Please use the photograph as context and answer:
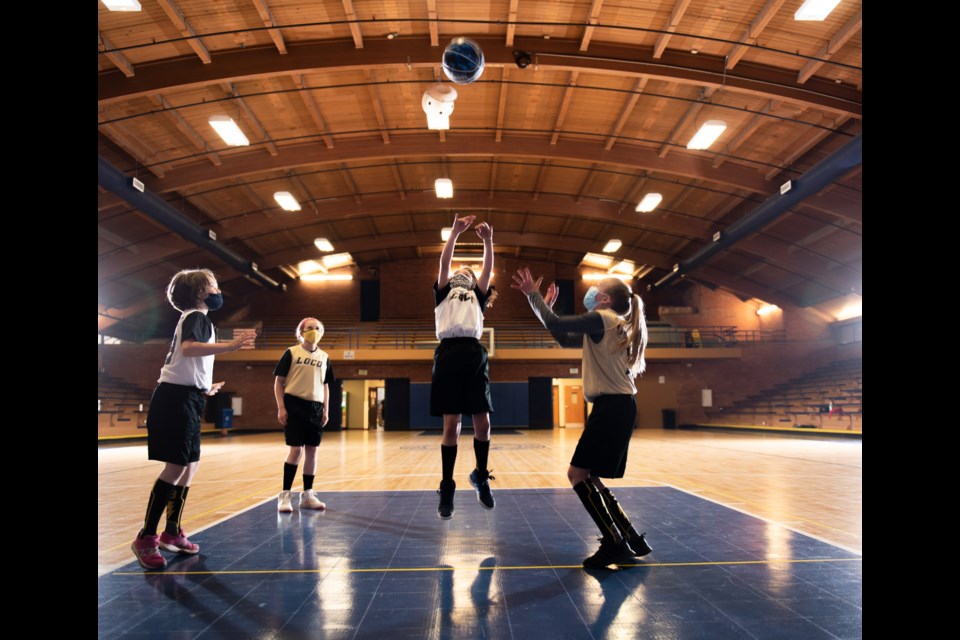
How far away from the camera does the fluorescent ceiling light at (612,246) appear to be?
20.1m

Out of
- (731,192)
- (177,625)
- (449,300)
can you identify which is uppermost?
(731,192)

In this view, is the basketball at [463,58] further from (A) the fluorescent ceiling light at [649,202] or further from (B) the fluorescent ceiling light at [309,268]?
(B) the fluorescent ceiling light at [309,268]

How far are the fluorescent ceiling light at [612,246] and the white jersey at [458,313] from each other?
16.8 m

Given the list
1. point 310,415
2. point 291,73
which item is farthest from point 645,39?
point 310,415

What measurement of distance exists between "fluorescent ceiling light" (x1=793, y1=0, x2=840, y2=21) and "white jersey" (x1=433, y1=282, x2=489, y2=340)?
753 centimetres

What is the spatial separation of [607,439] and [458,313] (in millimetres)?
1236

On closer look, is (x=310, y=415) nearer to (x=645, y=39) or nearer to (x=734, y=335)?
(x=645, y=39)

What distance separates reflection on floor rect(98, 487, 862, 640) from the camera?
2.35m

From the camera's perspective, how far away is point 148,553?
3246mm

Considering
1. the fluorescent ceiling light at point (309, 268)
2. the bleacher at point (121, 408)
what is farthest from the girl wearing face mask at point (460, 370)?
the fluorescent ceiling light at point (309, 268)

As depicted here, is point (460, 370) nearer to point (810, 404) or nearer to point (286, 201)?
point (286, 201)

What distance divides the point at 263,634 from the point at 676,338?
21.4 m

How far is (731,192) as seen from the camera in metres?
15.4

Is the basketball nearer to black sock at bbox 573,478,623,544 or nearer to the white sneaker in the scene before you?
→ the white sneaker
